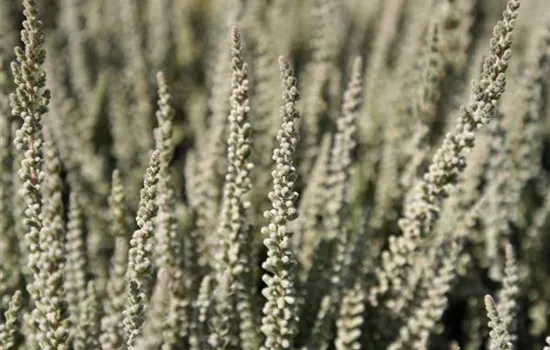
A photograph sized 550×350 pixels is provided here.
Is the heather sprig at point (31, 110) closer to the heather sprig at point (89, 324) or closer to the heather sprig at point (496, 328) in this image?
the heather sprig at point (89, 324)

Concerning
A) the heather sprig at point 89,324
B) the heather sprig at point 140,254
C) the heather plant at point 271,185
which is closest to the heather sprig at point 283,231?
the heather plant at point 271,185

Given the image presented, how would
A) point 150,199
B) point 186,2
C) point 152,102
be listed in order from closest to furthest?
point 150,199
point 152,102
point 186,2

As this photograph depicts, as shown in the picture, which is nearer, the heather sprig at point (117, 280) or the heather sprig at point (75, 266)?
the heather sprig at point (117, 280)

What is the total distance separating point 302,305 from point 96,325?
289 millimetres

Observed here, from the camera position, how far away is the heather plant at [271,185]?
825 millimetres

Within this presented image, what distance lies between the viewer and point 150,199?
2.49ft

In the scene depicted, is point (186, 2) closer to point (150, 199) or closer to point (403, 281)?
point (403, 281)

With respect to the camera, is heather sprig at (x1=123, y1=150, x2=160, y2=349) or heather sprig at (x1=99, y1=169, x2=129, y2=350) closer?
heather sprig at (x1=123, y1=150, x2=160, y2=349)

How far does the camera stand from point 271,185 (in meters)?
1.42

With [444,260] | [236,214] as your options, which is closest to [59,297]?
[236,214]

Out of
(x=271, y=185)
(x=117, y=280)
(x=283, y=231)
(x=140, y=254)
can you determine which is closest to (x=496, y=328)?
(x=283, y=231)

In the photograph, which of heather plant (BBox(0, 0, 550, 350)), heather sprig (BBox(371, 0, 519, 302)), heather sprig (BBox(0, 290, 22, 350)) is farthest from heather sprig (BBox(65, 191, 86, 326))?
heather sprig (BBox(371, 0, 519, 302))

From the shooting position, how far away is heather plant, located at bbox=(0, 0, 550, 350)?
82 centimetres

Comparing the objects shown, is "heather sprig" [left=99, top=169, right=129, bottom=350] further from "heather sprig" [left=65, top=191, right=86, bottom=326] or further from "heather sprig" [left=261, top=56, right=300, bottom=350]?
"heather sprig" [left=261, top=56, right=300, bottom=350]
